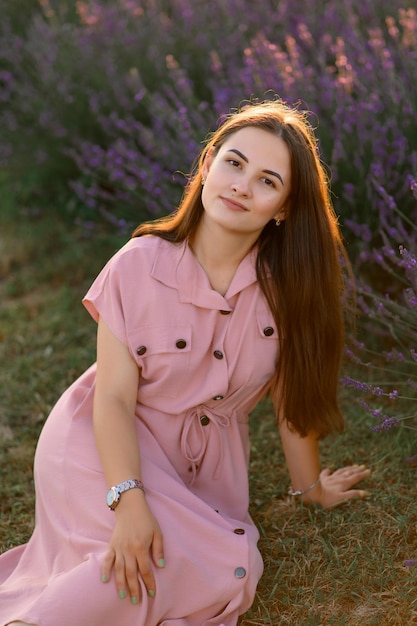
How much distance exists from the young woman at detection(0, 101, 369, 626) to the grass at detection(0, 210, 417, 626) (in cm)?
17

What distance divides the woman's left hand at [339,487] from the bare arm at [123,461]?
25.7 inches

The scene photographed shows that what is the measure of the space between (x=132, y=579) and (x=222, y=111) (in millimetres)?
2004

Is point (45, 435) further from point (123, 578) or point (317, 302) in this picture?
point (317, 302)

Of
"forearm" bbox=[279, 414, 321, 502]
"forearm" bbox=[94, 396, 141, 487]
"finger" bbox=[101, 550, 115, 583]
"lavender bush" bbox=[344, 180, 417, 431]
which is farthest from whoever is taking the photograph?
"lavender bush" bbox=[344, 180, 417, 431]

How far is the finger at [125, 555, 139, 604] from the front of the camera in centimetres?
191

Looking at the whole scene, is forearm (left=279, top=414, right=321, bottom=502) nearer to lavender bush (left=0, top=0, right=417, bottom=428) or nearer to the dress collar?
lavender bush (left=0, top=0, right=417, bottom=428)

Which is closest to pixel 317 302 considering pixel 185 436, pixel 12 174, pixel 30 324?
pixel 185 436

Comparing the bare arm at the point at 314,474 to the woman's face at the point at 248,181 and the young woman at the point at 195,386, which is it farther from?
the woman's face at the point at 248,181

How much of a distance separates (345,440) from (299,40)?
1960 millimetres

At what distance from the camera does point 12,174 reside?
191 inches

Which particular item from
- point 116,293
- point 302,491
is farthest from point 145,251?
point 302,491

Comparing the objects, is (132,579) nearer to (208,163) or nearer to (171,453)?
→ (171,453)

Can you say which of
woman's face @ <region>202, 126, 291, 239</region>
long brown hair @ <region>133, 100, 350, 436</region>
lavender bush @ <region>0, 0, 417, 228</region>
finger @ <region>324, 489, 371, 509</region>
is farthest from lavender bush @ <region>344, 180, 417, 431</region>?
woman's face @ <region>202, 126, 291, 239</region>

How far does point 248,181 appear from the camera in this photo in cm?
209
